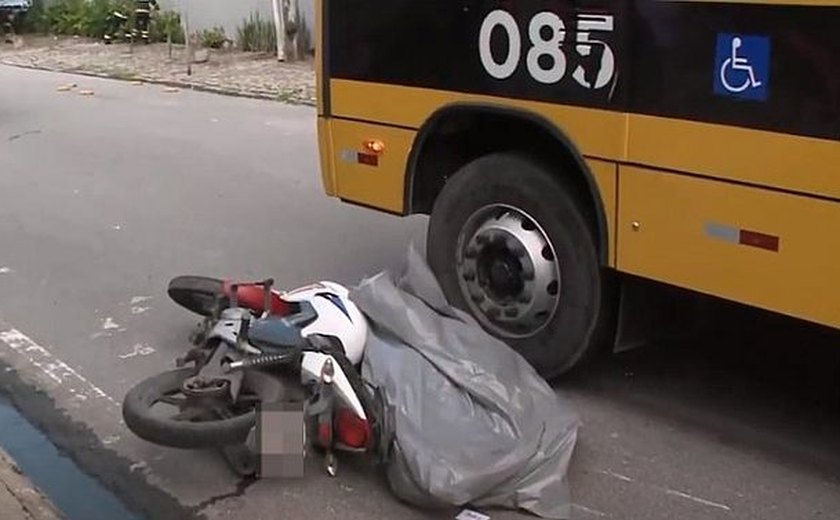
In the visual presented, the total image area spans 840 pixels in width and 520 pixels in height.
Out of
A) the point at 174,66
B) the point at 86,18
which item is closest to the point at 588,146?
the point at 174,66

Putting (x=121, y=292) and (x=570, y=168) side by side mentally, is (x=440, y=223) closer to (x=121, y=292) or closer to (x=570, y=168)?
(x=570, y=168)

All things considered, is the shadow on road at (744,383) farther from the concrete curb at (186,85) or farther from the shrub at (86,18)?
the shrub at (86,18)

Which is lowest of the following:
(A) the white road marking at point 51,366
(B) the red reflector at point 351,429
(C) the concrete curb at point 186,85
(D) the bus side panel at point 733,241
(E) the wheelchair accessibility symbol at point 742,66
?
(A) the white road marking at point 51,366

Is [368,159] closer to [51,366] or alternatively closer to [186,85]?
[51,366]

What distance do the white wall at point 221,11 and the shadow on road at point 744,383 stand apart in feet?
50.4

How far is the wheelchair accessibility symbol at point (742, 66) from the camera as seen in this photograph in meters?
3.95

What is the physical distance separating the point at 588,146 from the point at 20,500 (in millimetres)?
2331

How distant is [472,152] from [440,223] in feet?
1.12

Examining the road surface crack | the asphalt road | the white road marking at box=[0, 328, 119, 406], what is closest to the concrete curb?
the asphalt road

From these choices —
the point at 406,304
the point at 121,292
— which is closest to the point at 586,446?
the point at 406,304

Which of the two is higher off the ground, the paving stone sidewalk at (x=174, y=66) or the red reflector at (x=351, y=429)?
the paving stone sidewalk at (x=174, y=66)

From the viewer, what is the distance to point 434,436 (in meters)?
4.18

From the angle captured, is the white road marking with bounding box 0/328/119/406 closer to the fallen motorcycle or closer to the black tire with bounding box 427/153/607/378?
the fallen motorcycle

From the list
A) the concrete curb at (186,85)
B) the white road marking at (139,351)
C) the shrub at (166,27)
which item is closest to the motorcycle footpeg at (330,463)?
the white road marking at (139,351)
